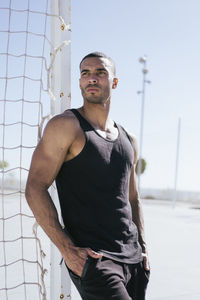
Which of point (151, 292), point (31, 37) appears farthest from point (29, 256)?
point (31, 37)

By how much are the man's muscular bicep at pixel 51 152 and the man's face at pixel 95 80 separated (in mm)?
307

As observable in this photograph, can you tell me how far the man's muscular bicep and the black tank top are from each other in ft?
0.22

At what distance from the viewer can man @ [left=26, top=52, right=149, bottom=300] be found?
Result: 164 centimetres

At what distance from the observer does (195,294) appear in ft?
13.2

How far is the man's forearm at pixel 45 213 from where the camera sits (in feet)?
5.44

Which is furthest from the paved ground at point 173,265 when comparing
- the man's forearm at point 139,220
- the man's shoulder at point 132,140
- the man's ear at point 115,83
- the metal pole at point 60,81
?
the man's ear at point 115,83

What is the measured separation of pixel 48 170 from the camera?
171cm

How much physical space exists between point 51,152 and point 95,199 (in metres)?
0.30

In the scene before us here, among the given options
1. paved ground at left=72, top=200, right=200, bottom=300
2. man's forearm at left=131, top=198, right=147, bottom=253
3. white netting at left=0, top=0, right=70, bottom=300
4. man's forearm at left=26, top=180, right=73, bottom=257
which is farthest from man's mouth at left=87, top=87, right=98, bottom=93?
paved ground at left=72, top=200, right=200, bottom=300

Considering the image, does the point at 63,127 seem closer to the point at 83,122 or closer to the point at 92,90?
the point at 83,122

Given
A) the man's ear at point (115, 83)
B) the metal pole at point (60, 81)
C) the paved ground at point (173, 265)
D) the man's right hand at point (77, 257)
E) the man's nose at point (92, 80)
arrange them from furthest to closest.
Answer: the paved ground at point (173, 265)
the metal pole at point (60, 81)
the man's ear at point (115, 83)
the man's nose at point (92, 80)
the man's right hand at point (77, 257)

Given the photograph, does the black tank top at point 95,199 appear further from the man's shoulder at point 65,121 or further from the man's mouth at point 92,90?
the man's mouth at point 92,90

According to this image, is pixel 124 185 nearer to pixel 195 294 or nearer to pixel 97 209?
pixel 97 209

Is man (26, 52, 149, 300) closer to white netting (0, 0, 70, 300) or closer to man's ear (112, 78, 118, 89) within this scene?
man's ear (112, 78, 118, 89)
